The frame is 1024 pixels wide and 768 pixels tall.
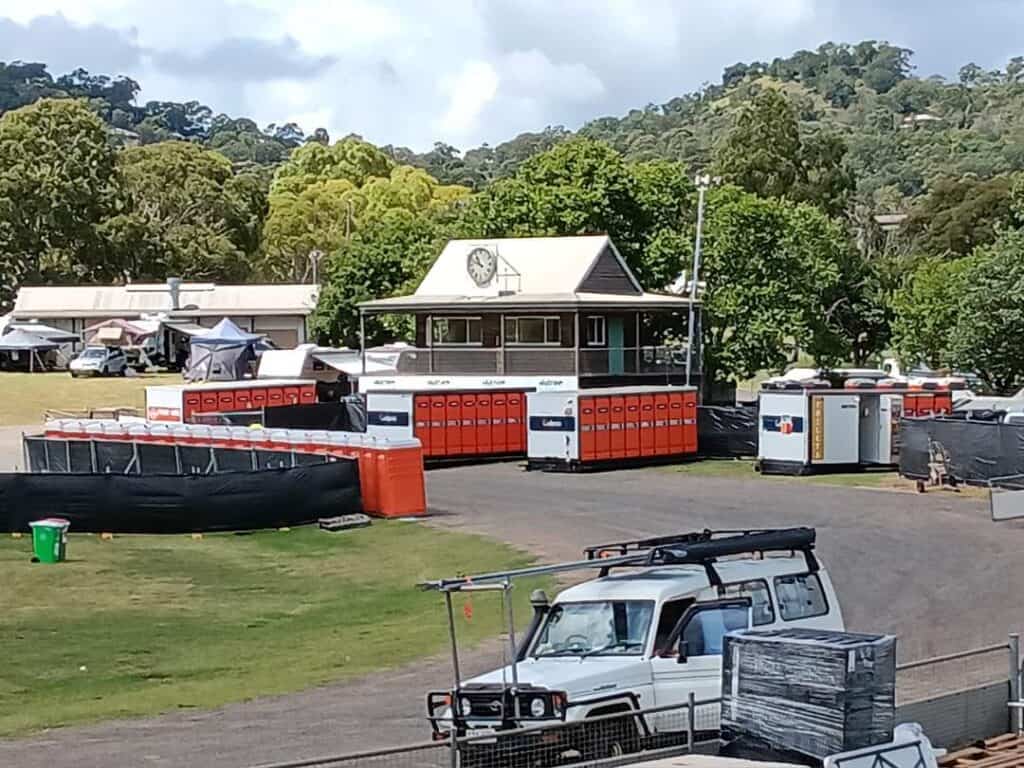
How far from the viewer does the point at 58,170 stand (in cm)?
11444

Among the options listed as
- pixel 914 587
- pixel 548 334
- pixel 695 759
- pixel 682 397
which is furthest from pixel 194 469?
pixel 695 759

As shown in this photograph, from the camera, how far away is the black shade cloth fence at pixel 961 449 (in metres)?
39.2

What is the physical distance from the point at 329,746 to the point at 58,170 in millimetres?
104151

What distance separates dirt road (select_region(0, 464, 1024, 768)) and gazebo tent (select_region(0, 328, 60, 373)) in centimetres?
4973

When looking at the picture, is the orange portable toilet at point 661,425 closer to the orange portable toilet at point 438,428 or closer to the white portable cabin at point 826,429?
the white portable cabin at point 826,429

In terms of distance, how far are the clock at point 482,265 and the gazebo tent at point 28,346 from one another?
121 feet

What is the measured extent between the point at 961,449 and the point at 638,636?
93.0 feet

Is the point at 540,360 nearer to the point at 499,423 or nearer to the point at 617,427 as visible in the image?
the point at 499,423

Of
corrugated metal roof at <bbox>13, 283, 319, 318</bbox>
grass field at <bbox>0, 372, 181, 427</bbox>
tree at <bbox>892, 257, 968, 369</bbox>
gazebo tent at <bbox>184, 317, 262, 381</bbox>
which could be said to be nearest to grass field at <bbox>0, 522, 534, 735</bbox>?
grass field at <bbox>0, 372, 181, 427</bbox>

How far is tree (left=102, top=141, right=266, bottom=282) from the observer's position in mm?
123000

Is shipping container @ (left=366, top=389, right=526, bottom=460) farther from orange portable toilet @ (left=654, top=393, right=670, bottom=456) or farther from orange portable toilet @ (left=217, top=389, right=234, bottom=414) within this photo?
orange portable toilet @ (left=217, top=389, right=234, bottom=414)

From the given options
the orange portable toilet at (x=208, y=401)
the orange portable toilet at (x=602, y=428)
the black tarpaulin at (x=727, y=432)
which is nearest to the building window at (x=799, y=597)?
the orange portable toilet at (x=602, y=428)

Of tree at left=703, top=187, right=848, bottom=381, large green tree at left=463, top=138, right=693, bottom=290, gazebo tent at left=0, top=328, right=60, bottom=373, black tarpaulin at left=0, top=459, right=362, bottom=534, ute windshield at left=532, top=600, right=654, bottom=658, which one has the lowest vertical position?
black tarpaulin at left=0, top=459, right=362, bottom=534

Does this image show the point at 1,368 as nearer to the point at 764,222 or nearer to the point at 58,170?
the point at 58,170
